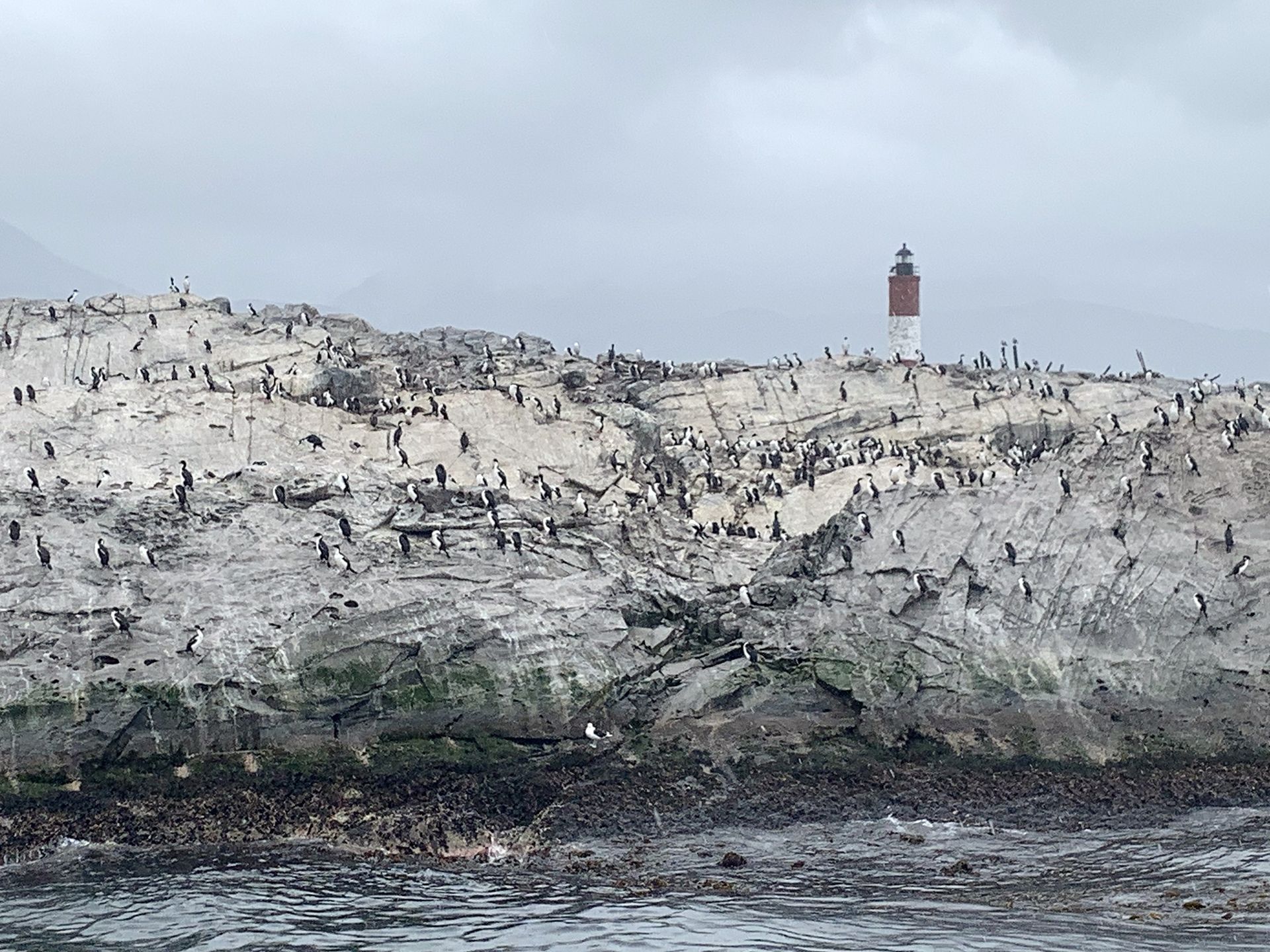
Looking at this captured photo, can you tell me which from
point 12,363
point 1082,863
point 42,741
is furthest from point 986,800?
point 12,363

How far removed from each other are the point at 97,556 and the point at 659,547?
12.7 m

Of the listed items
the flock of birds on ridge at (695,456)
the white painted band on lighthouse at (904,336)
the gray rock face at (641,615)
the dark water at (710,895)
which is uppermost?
the white painted band on lighthouse at (904,336)

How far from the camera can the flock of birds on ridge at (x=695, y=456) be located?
35406 millimetres

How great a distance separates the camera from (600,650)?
33.3 meters

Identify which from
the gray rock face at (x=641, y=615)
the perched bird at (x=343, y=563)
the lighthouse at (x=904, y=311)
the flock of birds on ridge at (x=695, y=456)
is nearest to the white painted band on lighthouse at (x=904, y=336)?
the lighthouse at (x=904, y=311)

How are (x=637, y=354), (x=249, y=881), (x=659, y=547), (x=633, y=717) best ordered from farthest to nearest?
(x=637, y=354) < (x=659, y=547) < (x=633, y=717) < (x=249, y=881)

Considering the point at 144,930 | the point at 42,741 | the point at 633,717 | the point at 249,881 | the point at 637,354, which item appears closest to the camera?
the point at 144,930

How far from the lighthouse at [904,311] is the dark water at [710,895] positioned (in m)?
50.3

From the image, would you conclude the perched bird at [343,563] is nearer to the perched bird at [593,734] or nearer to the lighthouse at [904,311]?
the perched bird at [593,734]

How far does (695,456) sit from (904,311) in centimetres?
2771

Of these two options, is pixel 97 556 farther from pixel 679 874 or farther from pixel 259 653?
pixel 679 874

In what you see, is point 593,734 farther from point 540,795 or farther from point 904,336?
point 904,336

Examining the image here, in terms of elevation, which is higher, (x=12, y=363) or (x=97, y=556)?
(x=12, y=363)

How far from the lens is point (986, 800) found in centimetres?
3103
